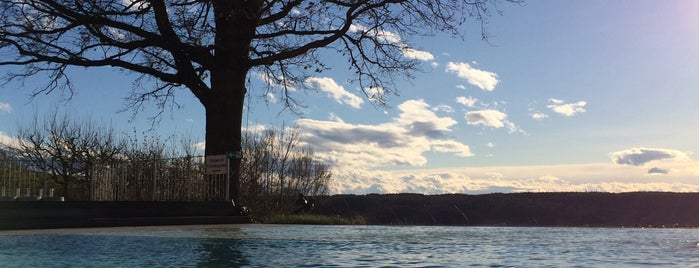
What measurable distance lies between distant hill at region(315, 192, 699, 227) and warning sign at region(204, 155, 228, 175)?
255 inches

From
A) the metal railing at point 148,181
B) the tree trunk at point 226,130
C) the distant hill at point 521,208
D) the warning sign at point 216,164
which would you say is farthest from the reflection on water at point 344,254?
the distant hill at point 521,208

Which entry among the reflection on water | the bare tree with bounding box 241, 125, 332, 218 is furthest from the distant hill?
the reflection on water

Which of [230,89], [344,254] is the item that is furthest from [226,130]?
[344,254]

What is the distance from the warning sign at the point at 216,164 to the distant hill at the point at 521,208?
6.48m

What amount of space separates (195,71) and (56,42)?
12.4ft

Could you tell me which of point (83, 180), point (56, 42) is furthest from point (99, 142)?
point (56, 42)

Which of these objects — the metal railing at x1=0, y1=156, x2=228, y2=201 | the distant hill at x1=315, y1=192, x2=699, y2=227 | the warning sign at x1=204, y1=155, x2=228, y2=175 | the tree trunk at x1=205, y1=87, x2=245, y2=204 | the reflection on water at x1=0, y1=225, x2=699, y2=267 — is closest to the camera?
the reflection on water at x1=0, y1=225, x2=699, y2=267

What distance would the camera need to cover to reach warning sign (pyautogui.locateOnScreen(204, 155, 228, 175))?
15828 mm

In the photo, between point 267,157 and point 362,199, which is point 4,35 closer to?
point 267,157

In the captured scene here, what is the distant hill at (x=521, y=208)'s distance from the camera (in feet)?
68.5

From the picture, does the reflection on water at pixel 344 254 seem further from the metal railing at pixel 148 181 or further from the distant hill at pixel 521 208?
the distant hill at pixel 521 208

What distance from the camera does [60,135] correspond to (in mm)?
25156

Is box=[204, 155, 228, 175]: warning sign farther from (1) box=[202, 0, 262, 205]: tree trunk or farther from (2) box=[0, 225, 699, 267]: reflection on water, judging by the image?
(2) box=[0, 225, 699, 267]: reflection on water

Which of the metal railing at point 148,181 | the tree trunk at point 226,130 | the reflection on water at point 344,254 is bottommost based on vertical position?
the reflection on water at point 344,254
